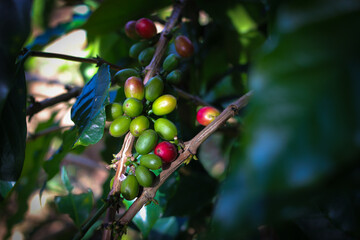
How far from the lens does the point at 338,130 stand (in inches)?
8.7

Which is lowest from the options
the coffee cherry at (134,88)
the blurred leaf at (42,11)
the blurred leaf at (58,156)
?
the blurred leaf at (58,156)

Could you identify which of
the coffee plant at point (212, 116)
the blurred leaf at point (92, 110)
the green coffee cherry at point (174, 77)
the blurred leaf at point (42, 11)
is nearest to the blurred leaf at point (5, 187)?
the coffee plant at point (212, 116)

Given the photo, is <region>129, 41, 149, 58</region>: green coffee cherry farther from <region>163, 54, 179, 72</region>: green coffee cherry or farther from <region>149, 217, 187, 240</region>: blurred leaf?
<region>149, 217, 187, 240</region>: blurred leaf

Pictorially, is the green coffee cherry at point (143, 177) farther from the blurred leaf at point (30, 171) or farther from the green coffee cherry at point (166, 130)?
the blurred leaf at point (30, 171)

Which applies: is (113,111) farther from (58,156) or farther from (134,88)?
(58,156)

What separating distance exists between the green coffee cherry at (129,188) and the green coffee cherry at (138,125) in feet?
0.26

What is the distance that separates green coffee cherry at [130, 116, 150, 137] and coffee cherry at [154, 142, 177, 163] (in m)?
0.04

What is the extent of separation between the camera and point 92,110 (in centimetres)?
51

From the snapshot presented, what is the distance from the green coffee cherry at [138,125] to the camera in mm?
479

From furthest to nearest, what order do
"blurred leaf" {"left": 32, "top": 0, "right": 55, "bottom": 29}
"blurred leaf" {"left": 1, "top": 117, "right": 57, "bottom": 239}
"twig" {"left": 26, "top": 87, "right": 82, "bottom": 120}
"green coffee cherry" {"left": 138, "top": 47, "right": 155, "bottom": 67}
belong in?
"blurred leaf" {"left": 32, "top": 0, "right": 55, "bottom": 29} < "blurred leaf" {"left": 1, "top": 117, "right": 57, "bottom": 239} < "twig" {"left": 26, "top": 87, "right": 82, "bottom": 120} < "green coffee cherry" {"left": 138, "top": 47, "right": 155, "bottom": 67}

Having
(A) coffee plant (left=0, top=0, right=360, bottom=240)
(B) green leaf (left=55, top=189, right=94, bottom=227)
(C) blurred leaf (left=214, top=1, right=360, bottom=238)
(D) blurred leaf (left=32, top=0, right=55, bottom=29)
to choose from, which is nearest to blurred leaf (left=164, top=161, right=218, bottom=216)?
(A) coffee plant (left=0, top=0, right=360, bottom=240)

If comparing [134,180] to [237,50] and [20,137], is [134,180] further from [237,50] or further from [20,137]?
[237,50]

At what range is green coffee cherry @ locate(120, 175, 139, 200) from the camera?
43 cm

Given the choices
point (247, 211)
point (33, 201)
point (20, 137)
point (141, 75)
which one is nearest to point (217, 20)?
point (141, 75)
